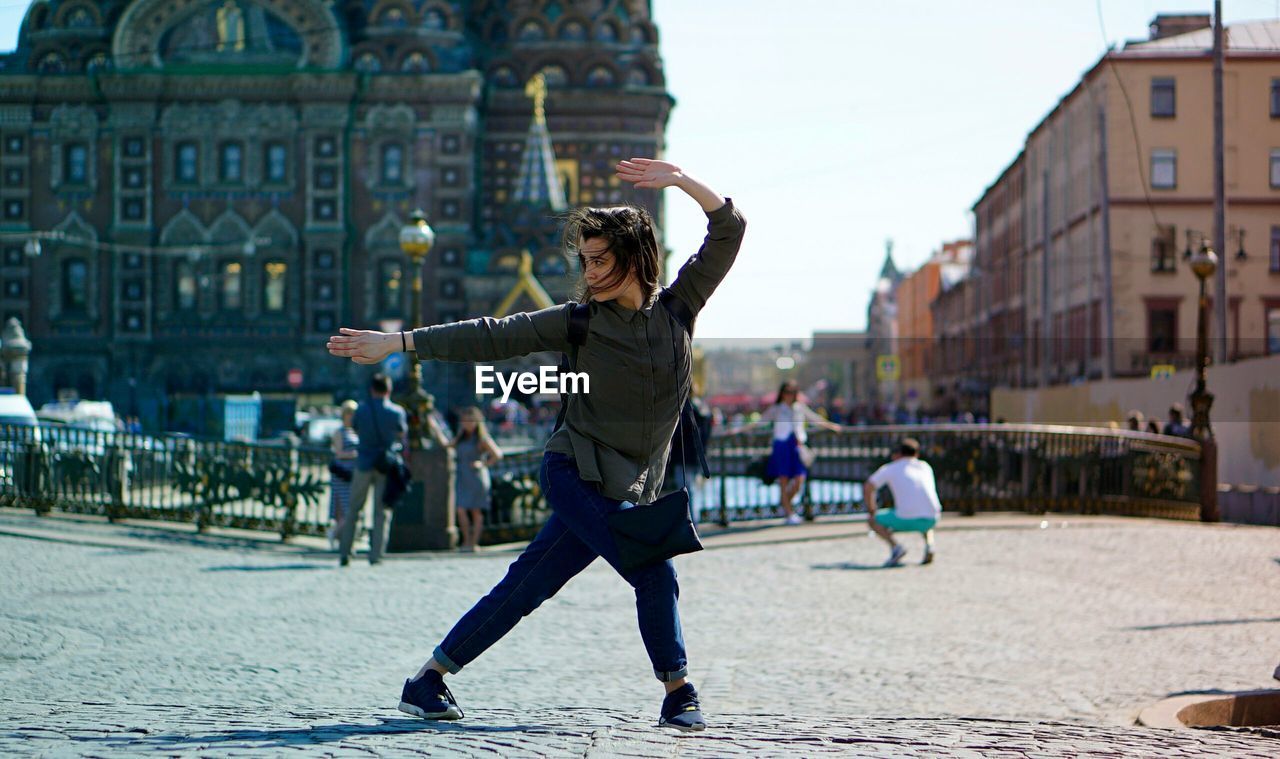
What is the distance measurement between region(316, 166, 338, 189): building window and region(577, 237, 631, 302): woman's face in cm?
5616

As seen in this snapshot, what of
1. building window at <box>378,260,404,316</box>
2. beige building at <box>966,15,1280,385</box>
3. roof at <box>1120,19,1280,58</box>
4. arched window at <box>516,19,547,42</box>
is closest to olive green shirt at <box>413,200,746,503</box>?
roof at <box>1120,19,1280,58</box>

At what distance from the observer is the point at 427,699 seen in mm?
5836

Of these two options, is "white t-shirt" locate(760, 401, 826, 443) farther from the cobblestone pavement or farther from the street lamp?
the street lamp

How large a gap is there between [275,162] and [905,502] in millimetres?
49139

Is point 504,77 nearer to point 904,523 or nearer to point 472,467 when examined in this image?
point 472,467

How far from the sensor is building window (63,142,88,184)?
196 feet

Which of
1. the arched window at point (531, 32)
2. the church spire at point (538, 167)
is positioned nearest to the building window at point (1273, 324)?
the church spire at point (538, 167)

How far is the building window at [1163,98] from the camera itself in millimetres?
48875

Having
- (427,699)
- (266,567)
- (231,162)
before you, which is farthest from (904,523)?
(231,162)

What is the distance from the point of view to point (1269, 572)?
14.5 meters

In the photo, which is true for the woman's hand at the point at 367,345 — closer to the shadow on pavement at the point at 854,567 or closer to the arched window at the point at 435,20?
the shadow on pavement at the point at 854,567

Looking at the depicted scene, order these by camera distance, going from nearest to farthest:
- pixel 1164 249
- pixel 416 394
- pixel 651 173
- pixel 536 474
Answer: pixel 651 173, pixel 416 394, pixel 536 474, pixel 1164 249

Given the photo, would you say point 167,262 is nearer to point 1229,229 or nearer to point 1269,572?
point 1229,229

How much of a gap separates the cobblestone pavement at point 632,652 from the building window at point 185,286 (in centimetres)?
4591
